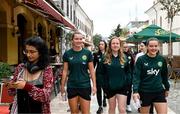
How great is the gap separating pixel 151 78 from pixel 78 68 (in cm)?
121

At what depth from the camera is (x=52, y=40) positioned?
31.2 m

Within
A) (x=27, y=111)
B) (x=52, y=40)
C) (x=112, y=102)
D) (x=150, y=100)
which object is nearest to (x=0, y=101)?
(x=112, y=102)

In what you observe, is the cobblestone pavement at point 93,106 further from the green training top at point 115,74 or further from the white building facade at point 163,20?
the white building facade at point 163,20

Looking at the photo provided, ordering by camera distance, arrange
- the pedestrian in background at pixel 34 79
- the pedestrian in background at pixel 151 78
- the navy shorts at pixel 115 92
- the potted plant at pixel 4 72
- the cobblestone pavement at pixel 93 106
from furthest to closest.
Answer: the cobblestone pavement at pixel 93 106 → the potted plant at pixel 4 72 → the navy shorts at pixel 115 92 → the pedestrian in background at pixel 151 78 → the pedestrian in background at pixel 34 79

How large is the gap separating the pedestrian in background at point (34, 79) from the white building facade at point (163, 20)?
37.5 metres

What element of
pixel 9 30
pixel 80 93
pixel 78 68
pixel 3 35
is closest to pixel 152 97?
pixel 80 93

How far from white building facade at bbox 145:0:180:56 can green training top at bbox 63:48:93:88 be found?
3426 centimetres

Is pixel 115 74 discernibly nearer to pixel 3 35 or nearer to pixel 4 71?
pixel 4 71

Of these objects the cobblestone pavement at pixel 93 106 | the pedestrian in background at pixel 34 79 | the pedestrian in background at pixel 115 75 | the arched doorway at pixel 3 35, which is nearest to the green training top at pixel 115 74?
the pedestrian in background at pixel 115 75

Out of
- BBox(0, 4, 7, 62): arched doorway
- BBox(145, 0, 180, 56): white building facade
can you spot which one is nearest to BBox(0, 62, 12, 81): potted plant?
BBox(0, 4, 7, 62): arched doorway

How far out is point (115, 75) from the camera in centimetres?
786

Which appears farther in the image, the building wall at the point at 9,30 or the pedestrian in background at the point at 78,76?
the building wall at the point at 9,30

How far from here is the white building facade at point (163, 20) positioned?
41781 mm

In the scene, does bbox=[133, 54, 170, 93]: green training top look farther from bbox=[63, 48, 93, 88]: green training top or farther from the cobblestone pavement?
the cobblestone pavement
